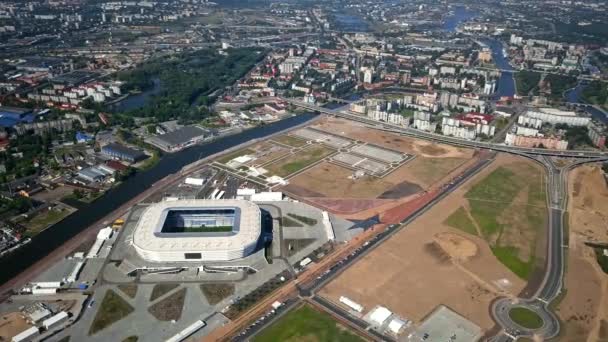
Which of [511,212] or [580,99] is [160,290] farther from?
[580,99]

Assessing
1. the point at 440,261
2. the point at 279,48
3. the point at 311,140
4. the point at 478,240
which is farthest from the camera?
the point at 279,48

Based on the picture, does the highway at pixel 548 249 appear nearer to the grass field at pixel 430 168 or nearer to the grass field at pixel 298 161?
the grass field at pixel 430 168

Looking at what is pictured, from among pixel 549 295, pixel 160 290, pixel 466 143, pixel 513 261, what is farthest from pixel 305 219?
pixel 466 143

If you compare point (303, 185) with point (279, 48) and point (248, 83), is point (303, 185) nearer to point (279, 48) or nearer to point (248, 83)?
point (248, 83)

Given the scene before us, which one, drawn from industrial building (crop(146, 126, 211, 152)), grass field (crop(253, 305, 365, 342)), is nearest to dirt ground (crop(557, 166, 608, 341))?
grass field (crop(253, 305, 365, 342))

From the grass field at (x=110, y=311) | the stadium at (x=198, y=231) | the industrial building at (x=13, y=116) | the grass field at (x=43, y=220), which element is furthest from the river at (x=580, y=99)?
the industrial building at (x=13, y=116)

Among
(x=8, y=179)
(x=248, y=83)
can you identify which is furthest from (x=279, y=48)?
(x=8, y=179)
